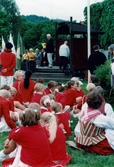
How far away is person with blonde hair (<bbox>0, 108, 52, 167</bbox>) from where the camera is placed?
5.89m

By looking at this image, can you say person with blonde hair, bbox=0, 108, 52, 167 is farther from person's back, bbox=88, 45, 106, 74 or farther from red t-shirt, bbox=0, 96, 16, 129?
person's back, bbox=88, 45, 106, 74

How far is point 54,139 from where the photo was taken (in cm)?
654

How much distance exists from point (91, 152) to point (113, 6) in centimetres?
2548

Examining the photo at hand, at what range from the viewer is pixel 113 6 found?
3150 centimetres

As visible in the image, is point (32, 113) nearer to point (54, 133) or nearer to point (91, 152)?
point (54, 133)

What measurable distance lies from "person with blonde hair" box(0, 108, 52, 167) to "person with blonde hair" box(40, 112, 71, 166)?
343 mm

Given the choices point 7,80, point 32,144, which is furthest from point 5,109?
point 7,80

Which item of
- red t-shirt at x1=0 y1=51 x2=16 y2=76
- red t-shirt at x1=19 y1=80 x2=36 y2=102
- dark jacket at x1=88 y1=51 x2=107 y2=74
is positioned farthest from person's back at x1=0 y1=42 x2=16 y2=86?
red t-shirt at x1=19 y1=80 x2=36 y2=102

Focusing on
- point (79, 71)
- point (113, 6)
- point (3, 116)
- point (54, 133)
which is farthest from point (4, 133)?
point (113, 6)

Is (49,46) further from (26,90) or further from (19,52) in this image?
(26,90)

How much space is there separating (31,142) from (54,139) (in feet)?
2.27

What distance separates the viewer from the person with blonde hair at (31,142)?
5.89 m

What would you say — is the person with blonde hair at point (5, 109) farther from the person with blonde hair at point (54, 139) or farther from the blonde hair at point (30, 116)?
the blonde hair at point (30, 116)

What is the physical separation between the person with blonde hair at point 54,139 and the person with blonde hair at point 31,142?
343 mm
